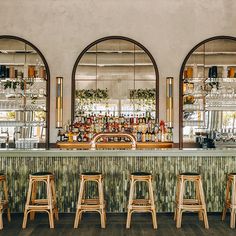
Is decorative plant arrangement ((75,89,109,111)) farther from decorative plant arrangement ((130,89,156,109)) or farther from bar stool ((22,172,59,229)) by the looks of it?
bar stool ((22,172,59,229))

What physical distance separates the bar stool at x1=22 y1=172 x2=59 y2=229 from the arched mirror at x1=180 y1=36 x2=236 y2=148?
3.49m

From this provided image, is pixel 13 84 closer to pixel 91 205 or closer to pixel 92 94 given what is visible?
pixel 92 94

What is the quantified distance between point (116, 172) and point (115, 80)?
2.97 metres

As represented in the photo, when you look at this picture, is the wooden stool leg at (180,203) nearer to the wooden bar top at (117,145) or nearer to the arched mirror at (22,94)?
the wooden bar top at (117,145)

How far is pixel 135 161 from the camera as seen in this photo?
5.85 m

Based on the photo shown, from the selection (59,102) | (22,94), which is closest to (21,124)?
(22,94)

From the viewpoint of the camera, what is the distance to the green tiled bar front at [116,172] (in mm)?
5809

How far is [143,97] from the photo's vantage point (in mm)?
8305

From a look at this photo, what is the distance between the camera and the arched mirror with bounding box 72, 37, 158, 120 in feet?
27.0

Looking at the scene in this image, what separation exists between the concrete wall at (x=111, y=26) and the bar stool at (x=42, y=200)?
2.80 metres

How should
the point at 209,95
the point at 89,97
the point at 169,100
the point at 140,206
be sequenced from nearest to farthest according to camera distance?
the point at 140,206, the point at 169,100, the point at 209,95, the point at 89,97

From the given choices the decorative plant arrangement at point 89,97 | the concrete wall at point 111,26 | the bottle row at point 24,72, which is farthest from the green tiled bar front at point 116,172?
the decorative plant arrangement at point 89,97

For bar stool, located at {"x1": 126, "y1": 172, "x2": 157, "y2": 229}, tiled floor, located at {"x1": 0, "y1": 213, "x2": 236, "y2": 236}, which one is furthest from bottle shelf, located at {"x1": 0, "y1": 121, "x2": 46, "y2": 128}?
bar stool, located at {"x1": 126, "y1": 172, "x2": 157, "y2": 229}

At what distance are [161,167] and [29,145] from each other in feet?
8.06
